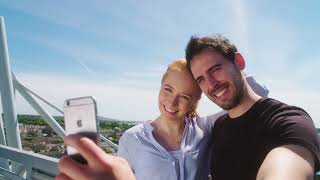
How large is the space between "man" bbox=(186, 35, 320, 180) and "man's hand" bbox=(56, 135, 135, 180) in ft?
2.68

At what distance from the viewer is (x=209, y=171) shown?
215 centimetres

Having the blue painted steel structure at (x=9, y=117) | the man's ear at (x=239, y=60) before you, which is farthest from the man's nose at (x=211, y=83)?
the blue painted steel structure at (x=9, y=117)

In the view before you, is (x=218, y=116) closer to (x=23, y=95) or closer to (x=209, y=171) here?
(x=209, y=171)

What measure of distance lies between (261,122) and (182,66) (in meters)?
0.63

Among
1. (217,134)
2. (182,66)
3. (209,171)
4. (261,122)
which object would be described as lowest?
(209,171)

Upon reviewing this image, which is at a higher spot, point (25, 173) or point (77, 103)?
point (77, 103)

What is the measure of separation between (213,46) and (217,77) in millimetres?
185

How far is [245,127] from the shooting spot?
185 centimetres

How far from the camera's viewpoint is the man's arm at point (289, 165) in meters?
1.33

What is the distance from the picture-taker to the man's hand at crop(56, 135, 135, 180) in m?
0.64

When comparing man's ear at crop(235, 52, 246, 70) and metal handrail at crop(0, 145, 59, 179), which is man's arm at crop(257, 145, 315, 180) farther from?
metal handrail at crop(0, 145, 59, 179)

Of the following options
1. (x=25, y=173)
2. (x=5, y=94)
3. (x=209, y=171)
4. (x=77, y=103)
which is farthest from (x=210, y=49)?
(x=5, y=94)

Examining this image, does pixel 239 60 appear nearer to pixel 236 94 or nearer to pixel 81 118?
pixel 236 94

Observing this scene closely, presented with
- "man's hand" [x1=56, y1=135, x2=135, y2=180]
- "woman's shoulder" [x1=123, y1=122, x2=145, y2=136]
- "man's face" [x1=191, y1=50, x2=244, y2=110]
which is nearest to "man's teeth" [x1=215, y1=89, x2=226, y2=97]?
"man's face" [x1=191, y1=50, x2=244, y2=110]
